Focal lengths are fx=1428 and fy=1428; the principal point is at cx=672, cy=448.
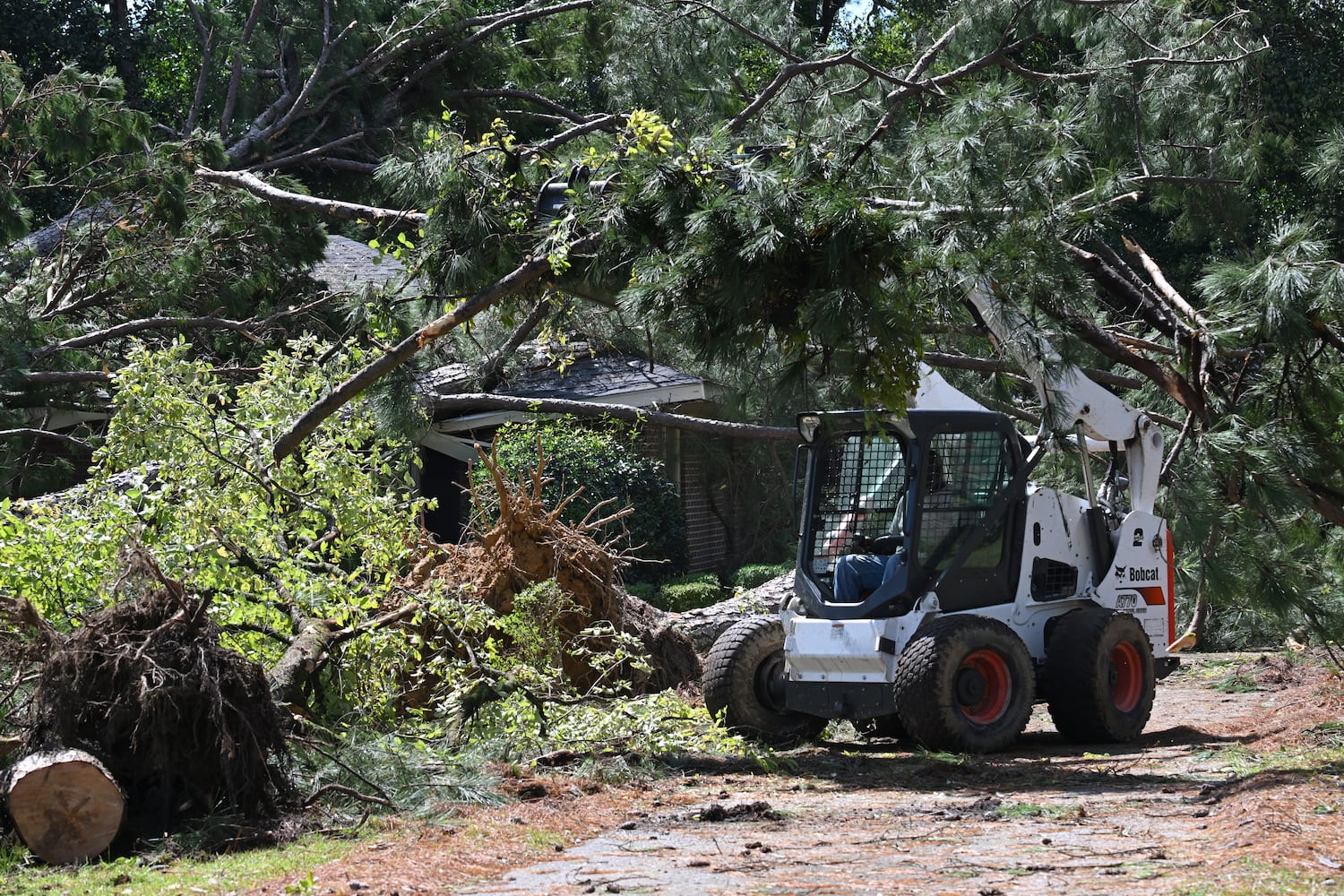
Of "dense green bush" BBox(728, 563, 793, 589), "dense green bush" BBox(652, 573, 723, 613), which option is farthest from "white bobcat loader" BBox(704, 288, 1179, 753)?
"dense green bush" BBox(728, 563, 793, 589)

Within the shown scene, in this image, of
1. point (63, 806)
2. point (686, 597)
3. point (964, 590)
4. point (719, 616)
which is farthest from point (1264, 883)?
point (686, 597)

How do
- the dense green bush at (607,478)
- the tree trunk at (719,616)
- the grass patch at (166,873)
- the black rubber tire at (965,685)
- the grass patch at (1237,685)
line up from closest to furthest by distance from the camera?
the grass patch at (166,873)
the black rubber tire at (965,685)
the grass patch at (1237,685)
the tree trunk at (719,616)
the dense green bush at (607,478)

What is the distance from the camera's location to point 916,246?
7.79 meters

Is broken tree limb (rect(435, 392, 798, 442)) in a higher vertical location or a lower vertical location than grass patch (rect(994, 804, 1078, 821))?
higher

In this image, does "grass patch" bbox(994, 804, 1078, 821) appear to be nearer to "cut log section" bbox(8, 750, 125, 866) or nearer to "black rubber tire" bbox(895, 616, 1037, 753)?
"black rubber tire" bbox(895, 616, 1037, 753)

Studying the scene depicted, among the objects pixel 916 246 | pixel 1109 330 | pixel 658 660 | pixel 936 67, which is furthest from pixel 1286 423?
pixel 936 67

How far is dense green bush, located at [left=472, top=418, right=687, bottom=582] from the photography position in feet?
49.9

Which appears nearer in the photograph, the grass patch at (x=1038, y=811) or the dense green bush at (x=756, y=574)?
the grass patch at (x=1038, y=811)

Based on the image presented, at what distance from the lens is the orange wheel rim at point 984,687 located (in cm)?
873

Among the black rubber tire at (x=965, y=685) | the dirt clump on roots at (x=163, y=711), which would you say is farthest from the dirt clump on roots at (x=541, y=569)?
the dirt clump on roots at (x=163, y=711)

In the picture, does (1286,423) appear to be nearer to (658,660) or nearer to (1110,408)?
(1110,408)

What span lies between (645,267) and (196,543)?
2909 millimetres

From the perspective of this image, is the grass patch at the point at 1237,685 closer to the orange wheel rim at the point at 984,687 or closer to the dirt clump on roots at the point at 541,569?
the orange wheel rim at the point at 984,687

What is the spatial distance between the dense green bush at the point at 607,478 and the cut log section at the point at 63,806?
28.4 ft
